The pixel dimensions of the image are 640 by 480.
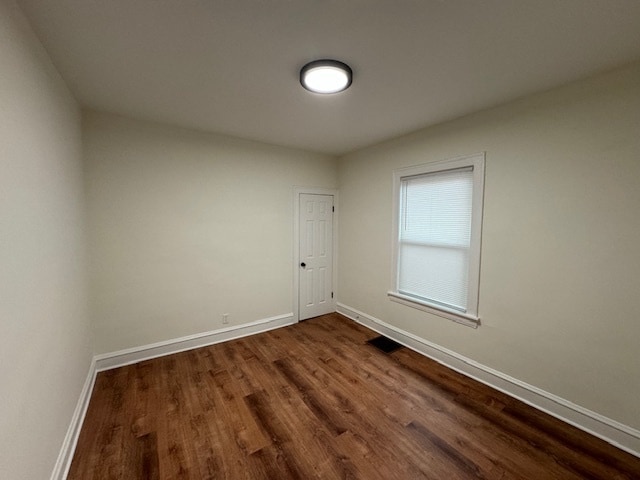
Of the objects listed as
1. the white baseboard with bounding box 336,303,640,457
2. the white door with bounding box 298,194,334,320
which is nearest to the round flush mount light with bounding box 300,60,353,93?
the white door with bounding box 298,194,334,320

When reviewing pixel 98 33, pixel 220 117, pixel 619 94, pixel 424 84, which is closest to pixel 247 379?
pixel 220 117

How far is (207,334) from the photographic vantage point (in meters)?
3.11

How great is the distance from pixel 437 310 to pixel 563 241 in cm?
127

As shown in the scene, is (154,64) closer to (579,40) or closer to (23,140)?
(23,140)

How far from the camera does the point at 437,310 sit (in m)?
2.78

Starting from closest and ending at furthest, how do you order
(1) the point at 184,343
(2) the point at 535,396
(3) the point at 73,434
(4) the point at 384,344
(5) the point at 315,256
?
(3) the point at 73,434 → (2) the point at 535,396 → (1) the point at 184,343 → (4) the point at 384,344 → (5) the point at 315,256

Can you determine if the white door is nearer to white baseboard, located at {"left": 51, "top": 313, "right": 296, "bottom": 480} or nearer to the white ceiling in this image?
white baseboard, located at {"left": 51, "top": 313, "right": 296, "bottom": 480}

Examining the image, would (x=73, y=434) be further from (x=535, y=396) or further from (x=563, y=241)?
(x=563, y=241)

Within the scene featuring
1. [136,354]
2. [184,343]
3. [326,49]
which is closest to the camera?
[326,49]

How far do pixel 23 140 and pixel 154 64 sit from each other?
2.92 feet

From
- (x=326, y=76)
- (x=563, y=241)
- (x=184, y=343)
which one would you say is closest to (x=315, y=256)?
(x=184, y=343)

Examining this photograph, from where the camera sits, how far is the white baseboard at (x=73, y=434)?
1.46 meters

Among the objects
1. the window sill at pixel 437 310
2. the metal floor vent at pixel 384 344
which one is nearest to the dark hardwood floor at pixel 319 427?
the metal floor vent at pixel 384 344

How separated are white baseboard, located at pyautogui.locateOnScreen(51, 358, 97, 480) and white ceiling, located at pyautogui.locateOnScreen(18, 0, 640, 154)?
2.40m
